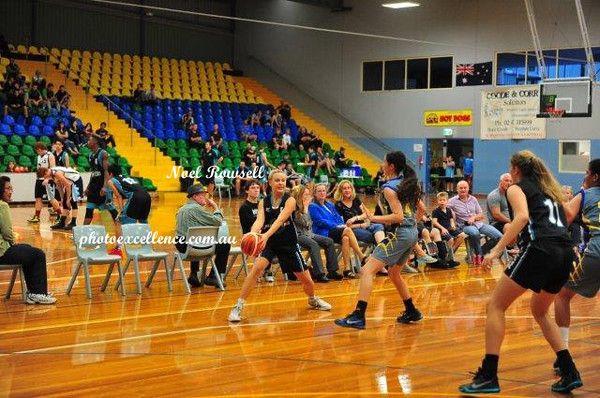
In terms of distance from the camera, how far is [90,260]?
980 cm

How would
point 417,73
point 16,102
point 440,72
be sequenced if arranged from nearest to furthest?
1. point 16,102
2. point 440,72
3. point 417,73

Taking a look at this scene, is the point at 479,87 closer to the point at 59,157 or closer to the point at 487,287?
the point at 59,157

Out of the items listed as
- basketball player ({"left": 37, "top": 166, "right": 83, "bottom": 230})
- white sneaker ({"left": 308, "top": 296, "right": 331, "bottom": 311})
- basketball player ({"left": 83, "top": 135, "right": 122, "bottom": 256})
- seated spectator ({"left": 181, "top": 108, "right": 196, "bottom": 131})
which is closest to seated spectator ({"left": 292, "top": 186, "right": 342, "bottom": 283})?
white sneaker ({"left": 308, "top": 296, "right": 331, "bottom": 311})

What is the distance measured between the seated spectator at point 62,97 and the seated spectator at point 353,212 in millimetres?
15324

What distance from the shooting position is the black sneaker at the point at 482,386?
591 cm

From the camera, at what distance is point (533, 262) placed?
596 cm

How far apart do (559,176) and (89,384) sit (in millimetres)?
24737

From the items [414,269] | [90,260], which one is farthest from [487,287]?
[90,260]

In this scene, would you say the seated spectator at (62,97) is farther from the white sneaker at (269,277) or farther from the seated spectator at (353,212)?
the white sneaker at (269,277)

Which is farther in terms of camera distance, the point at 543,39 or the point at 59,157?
the point at 543,39

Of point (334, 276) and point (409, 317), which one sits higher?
point (409, 317)

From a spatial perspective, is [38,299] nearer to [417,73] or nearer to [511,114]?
[511,114]

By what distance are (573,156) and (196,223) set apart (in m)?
20.2

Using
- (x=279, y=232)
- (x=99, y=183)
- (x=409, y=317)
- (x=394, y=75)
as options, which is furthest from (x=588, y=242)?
(x=394, y=75)
